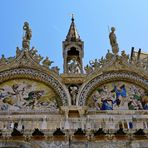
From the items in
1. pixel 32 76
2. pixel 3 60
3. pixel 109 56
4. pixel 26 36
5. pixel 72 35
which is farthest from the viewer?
pixel 72 35

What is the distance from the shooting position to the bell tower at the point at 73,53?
1151 cm

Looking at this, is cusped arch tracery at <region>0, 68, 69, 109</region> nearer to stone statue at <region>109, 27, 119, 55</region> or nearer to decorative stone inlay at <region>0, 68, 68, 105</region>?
decorative stone inlay at <region>0, 68, 68, 105</region>

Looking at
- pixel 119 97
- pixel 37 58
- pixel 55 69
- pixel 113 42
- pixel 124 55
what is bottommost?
pixel 119 97

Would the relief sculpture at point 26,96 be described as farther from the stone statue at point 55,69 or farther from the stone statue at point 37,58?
the stone statue at point 37,58

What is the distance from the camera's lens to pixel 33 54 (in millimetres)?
11242

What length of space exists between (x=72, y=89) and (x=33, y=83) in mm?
1206

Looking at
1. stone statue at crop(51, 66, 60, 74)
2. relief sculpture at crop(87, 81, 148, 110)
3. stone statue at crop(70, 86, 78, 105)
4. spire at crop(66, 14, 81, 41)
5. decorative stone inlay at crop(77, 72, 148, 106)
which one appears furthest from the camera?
spire at crop(66, 14, 81, 41)

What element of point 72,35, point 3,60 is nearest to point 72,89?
point 3,60

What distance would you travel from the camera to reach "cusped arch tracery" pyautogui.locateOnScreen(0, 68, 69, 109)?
1063cm

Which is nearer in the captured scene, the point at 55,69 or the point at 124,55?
the point at 55,69

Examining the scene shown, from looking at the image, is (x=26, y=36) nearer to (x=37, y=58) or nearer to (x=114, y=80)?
(x=37, y=58)

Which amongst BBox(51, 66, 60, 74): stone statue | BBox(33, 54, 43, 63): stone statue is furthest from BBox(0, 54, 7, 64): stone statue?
BBox(51, 66, 60, 74): stone statue

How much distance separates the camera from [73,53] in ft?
39.8

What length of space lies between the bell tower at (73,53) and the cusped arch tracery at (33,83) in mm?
821
